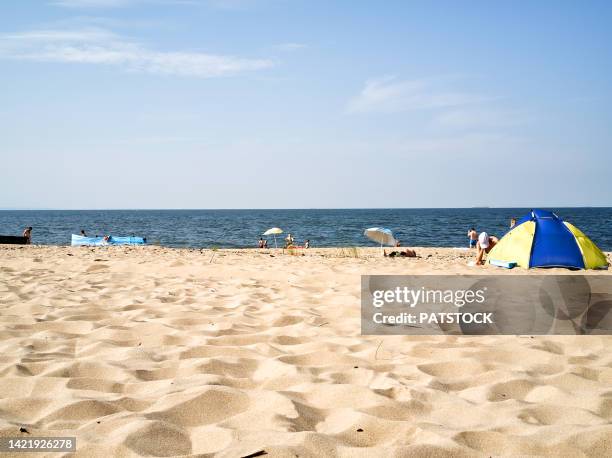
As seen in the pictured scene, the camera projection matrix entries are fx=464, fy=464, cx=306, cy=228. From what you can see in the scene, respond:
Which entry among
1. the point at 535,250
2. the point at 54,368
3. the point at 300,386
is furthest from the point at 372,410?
the point at 535,250

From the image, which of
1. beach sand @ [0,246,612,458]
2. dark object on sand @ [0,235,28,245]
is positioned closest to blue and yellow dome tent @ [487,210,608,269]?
beach sand @ [0,246,612,458]

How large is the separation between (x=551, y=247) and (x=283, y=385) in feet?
33.3

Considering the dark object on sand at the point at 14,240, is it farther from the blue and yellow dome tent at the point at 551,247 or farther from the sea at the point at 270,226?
the blue and yellow dome tent at the point at 551,247

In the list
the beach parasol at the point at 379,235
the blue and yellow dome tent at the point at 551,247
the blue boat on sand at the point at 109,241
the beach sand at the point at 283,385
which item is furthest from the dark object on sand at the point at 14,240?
the blue and yellow dome tent at the point at 551,247

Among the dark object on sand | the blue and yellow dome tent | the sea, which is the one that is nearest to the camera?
the blue and yellow dome tent

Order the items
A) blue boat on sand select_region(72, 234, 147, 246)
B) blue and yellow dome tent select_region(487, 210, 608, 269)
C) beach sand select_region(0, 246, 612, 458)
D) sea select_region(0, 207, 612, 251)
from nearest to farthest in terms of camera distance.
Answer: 1. beach sand select_region(0, 246, 612, 458)
2. blue and yellow dome tent select_region(487, 210, 608, 269)
3. blue boat on sand select_region(72, 234, 147, 246)
4. sea select_region(0, 207, 612, 251)

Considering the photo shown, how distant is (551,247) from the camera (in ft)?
36.4

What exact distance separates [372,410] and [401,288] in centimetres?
518

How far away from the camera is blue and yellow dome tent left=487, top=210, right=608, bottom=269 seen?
11047 mm

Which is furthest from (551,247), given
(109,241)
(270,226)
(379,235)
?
(270,226)

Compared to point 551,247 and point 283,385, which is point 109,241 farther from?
point 283,385

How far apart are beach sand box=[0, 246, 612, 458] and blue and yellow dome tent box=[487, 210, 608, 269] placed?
7.51 m

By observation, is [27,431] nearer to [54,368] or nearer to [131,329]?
[54,368]

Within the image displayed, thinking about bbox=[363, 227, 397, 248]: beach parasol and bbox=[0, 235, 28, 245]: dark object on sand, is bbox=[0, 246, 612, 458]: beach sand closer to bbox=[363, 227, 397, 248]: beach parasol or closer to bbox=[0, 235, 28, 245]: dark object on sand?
bbox=[363, 227, 397, 248]: beach parasol
